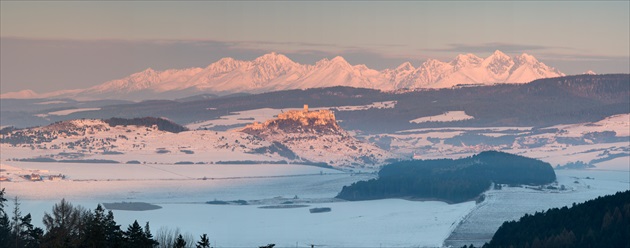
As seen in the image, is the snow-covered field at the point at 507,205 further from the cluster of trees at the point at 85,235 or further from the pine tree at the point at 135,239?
the pine tree at the point at 135,239

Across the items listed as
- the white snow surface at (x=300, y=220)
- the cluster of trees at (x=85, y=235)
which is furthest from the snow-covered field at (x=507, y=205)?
the cluster of trees at (x=85, y=235)

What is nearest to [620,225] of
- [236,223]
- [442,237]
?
[442,237]

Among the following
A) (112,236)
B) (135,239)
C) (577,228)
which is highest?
(577,228)

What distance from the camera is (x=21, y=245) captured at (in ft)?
350

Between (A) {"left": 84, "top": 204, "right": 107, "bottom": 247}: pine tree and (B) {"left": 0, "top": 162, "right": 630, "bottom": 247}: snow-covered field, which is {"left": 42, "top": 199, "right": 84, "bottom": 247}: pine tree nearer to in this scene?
(A) {"left": 84, "top": 204, "right": 107, "bottom": 247}: pine tree

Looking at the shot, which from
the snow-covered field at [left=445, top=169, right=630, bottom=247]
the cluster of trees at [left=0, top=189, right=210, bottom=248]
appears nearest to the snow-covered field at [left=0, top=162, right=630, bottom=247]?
the snow-covered field at [left=445, top=169, right=630, bottom=247]

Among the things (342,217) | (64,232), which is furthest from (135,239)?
(342,217)

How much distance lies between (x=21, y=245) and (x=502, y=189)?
93.9 m

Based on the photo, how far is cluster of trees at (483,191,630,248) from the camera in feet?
370

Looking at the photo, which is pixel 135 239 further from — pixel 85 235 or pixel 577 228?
pixel 577 228

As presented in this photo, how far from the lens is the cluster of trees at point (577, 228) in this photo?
11281 cm

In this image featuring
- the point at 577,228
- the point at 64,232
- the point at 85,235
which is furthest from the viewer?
the point at 577,228

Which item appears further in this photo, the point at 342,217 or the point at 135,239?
the point at 342,217

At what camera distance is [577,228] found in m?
118
